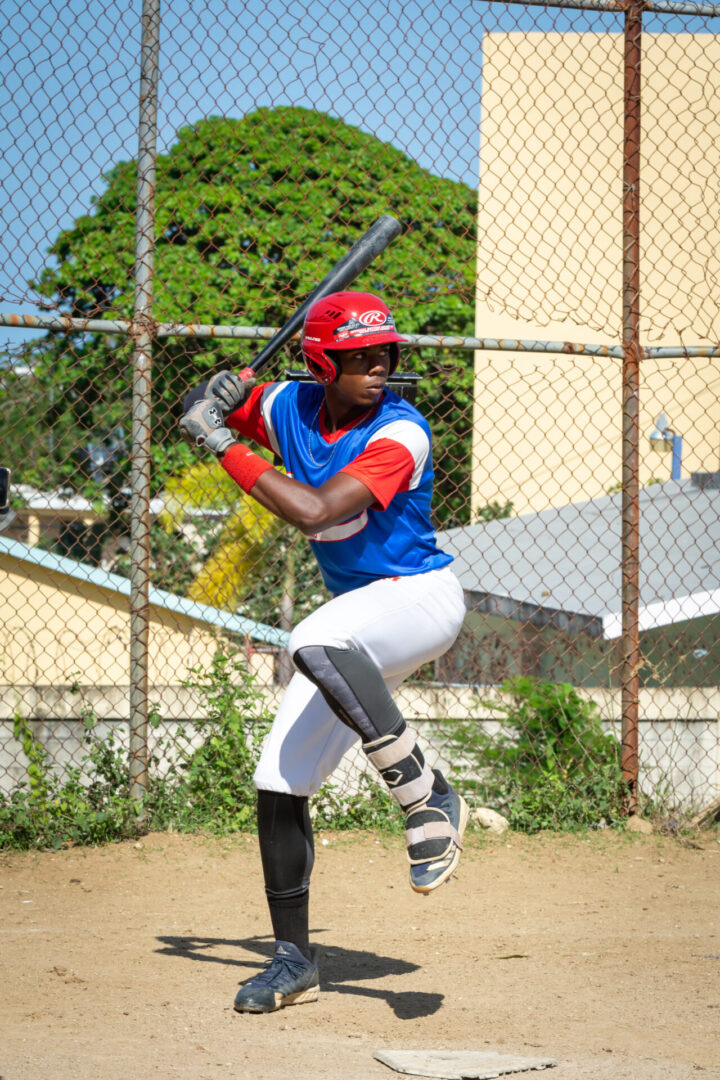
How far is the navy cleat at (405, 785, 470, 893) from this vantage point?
10.1ft

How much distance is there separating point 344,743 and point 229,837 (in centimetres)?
210

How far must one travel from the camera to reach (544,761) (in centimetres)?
561

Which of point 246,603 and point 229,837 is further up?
point 246,603

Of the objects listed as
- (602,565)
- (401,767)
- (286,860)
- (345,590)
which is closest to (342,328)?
(345,590)

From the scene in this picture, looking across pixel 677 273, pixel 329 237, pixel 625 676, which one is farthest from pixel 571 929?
pixel 329 237

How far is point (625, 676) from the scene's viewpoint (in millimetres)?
5434

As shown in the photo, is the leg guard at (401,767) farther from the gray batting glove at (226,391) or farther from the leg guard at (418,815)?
the gray batting glove at (226,391)

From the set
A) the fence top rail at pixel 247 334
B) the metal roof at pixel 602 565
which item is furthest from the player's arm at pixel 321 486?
the metal roof at pixel 602 565

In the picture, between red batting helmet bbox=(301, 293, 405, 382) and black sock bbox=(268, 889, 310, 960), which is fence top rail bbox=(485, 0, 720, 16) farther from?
black sock bbox=(268, 889, 310, 960)

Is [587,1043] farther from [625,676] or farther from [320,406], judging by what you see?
[625,676]

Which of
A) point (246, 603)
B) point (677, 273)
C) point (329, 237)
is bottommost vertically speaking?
point (246, 603)

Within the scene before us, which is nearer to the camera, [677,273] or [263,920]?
[263,920]

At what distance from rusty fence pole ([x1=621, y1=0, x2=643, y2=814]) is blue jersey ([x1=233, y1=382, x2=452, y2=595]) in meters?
2.20

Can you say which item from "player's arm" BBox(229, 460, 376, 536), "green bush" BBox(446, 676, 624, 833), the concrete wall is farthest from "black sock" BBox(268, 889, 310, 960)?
"green bush" BBox(446, 676, 624, 833)
